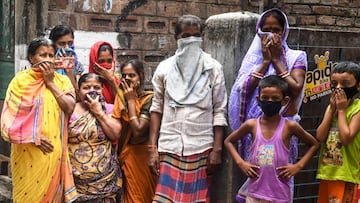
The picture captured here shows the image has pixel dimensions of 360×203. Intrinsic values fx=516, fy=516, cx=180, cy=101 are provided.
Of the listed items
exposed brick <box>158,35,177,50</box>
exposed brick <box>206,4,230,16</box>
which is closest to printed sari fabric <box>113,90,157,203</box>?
exposed brick <box>158,35,177,50</box>

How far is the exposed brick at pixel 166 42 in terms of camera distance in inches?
229

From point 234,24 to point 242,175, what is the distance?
1125 millimetres

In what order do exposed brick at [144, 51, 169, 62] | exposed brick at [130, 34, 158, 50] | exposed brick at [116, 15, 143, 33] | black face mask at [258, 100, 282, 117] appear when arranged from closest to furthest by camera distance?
black face mask at [258, 100, 282, 117], exposed brick at [116, 15, 143, 33], exposed brick at [130, 34, 158, 50], exposed brick at [144, 51, 169, 62]

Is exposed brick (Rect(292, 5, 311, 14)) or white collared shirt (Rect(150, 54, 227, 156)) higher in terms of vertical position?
exposed brick (Rect(292, 5, 311, 14))

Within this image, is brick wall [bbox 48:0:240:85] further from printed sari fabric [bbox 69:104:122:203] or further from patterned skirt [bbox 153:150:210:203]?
patterned skirt [bbox 153:150:210:203]

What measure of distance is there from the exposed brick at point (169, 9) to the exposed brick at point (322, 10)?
1962mm

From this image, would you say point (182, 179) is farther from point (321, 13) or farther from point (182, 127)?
point (321, 13)

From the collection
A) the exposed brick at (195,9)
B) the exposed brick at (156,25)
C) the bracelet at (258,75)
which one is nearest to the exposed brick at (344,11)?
the exposed brick at (195,9)

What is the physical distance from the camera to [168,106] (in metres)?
3.53

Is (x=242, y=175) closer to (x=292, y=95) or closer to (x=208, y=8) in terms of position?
(x=292, y=95)

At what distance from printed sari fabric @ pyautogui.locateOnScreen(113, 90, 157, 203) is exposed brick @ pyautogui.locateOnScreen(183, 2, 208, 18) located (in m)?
2.29

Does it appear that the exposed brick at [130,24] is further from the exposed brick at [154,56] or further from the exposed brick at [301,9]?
the exposed brick at [301,9]

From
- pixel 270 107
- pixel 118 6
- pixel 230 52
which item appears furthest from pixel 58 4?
pixel 270 107

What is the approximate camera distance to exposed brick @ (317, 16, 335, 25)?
6762 mm
